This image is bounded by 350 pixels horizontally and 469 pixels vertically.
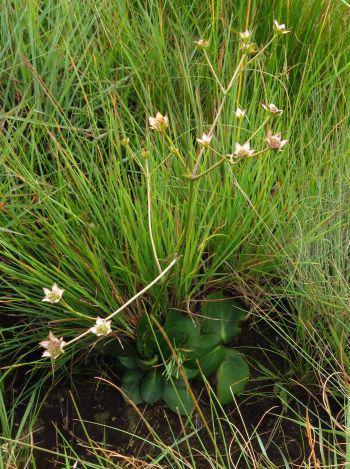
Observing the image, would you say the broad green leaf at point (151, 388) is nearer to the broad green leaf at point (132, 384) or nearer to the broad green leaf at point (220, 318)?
the broad green leaf at point (132, 384)

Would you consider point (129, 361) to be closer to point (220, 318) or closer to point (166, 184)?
point (220, 318)

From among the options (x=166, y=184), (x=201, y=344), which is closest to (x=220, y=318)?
(x=201, y=344)

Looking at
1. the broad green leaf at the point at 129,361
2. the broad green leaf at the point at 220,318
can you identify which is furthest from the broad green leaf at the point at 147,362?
the broad green leaf at the point at 220,318

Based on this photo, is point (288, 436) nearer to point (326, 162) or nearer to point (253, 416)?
point (253, 416)

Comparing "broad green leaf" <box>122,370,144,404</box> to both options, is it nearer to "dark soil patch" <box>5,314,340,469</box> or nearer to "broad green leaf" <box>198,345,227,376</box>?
"dark soil patch" <box>5,314,340,469</box>

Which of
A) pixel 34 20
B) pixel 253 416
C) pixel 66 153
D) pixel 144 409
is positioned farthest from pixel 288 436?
pixel 34 20

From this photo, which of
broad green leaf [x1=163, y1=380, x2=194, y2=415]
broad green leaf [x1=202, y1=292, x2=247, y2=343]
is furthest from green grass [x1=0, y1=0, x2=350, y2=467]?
broad green leaf [x1=163, y1=380, x2=194, y2=415]
